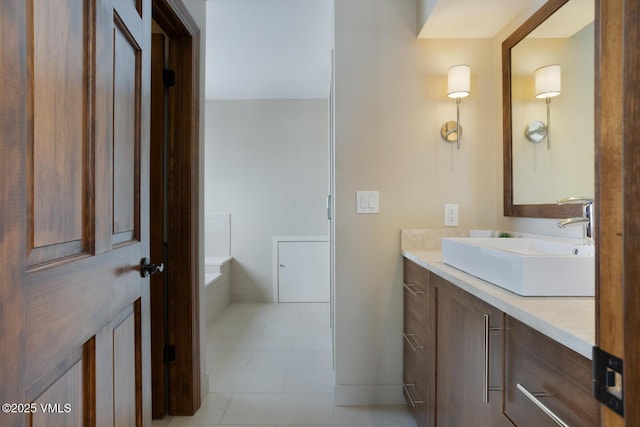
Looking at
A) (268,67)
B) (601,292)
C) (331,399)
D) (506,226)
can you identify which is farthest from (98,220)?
(268,67)

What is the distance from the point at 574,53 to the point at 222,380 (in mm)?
2538

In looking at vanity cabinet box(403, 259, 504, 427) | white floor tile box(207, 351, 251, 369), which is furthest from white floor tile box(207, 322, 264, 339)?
vanity cabinet box(403, 259, 504, 427)

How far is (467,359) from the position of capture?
1.08 m

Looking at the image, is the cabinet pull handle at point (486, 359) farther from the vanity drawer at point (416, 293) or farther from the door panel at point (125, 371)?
the door panel at point (125, 371)

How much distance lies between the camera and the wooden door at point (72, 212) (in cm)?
52

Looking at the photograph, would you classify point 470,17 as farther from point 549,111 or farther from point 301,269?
point 301,269

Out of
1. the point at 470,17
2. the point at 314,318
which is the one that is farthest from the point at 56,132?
the point at 314,318

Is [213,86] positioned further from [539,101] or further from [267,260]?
[539,101]

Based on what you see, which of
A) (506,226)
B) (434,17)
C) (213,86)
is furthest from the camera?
(213,86)

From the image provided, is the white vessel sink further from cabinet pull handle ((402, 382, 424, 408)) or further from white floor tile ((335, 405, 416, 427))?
white floor tile ((335, 405, 416, 427))

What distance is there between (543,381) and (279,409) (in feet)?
5.06

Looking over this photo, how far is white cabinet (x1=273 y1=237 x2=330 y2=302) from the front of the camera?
409 centimetres

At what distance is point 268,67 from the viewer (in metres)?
3.21

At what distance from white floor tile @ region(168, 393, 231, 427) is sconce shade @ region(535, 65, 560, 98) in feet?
7.41
